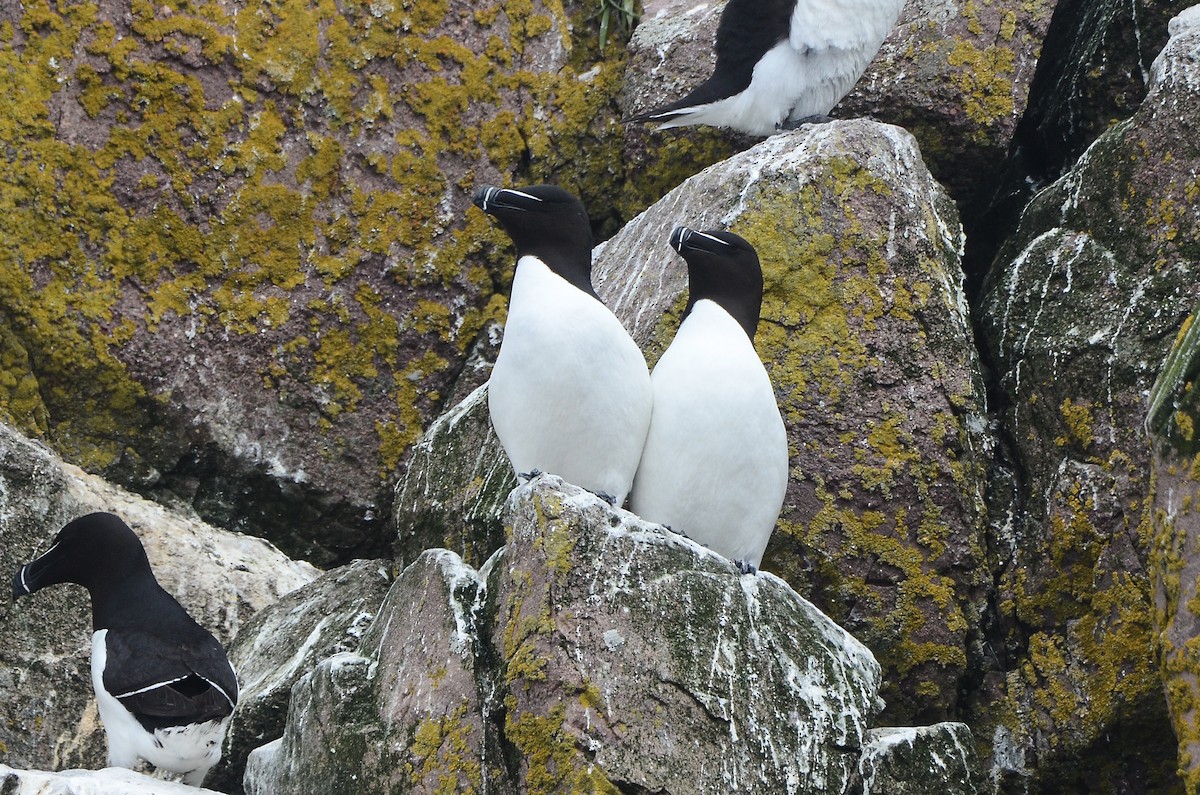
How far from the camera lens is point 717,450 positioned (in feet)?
13.6

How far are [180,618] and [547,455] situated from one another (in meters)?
1.43

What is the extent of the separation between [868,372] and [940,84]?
182 cm

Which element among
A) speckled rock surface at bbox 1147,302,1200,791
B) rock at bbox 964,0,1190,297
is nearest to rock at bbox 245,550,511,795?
speckled rock surface at bbox 1147,302,1200,791

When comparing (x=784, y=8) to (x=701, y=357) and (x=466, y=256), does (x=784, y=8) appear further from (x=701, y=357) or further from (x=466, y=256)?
(x=701, y=357)

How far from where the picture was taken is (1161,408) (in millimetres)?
3592

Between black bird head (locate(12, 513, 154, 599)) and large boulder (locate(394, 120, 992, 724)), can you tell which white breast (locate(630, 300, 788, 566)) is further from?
black bird head (locate(12, 513, 154, 599))

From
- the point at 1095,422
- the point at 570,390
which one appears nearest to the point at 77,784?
the point at 570,390

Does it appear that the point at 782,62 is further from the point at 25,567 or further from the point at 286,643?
the point at 25,567

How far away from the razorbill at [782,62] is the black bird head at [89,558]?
2.72 meters

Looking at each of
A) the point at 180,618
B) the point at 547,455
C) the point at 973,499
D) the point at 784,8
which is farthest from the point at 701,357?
the point at 784,8

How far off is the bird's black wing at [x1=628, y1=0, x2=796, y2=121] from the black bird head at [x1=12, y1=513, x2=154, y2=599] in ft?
9.00

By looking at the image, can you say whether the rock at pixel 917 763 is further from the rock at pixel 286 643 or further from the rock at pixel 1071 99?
the rock at pixel 1071 99

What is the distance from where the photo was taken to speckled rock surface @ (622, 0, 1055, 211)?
610 cm

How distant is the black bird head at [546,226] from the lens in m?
4.33
